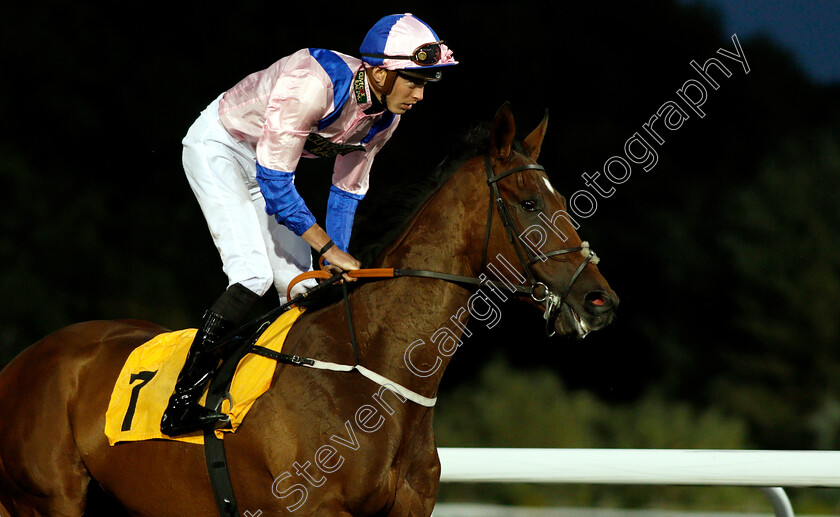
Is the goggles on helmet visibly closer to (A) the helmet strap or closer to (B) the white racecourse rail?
(A) the helmet strap

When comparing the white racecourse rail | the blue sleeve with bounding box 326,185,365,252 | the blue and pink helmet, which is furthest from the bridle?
the white racecourse rail

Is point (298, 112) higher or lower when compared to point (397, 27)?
lower

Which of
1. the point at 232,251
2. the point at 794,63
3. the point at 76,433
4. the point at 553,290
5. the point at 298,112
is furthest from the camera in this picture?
the point at 794,63

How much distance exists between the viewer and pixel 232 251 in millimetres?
2697

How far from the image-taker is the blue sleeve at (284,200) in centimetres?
249

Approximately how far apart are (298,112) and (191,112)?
234 inches

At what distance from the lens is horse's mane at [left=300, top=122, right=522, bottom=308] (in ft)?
8.39

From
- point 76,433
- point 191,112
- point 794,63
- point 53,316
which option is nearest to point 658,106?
point 794,63

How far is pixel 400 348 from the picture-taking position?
2.44m

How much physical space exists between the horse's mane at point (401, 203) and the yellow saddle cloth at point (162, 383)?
8.7 inches

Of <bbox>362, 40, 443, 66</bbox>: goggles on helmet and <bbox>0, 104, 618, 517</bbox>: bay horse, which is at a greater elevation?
<bbox>362, 40, 443, 66</bbox>: goggles on helmet

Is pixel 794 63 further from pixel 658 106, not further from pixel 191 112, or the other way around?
pixel 191 112

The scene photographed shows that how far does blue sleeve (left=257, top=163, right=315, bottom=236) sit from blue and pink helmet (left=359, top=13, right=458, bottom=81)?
1.48 feet

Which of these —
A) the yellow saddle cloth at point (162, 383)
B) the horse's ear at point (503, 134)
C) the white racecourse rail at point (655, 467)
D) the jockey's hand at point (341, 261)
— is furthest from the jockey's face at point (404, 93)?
the white racecourse rail at point (655, 467)
